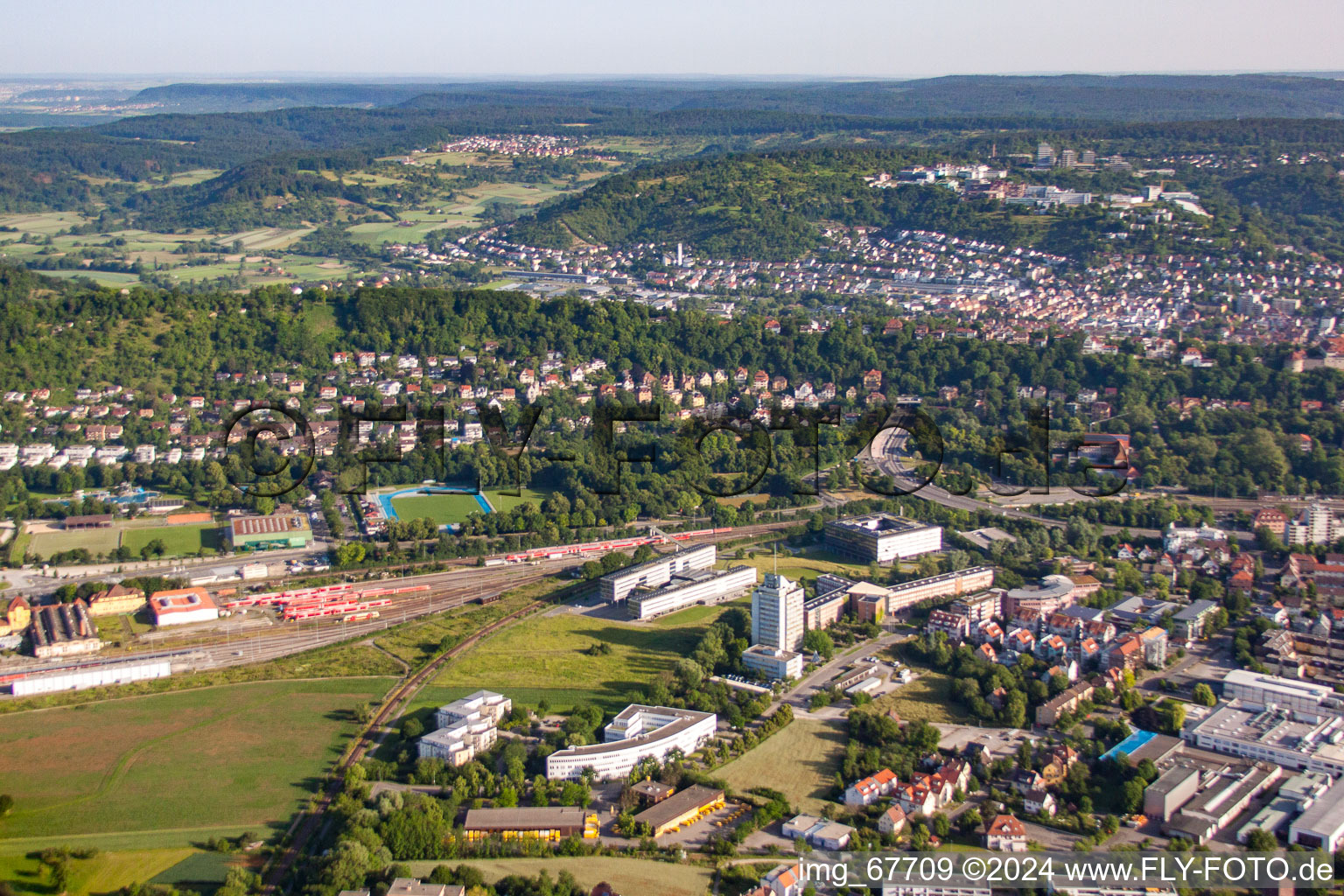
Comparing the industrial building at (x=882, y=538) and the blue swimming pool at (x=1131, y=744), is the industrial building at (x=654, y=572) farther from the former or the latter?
the blue swimming pool at (x=1131, y=744)

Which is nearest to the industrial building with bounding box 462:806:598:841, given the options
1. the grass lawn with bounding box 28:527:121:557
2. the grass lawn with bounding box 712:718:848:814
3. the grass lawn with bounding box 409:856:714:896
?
the grass lawn with bounding box 409:856:714:896

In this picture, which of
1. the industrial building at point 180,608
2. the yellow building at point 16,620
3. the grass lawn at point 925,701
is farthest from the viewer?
the industrial building at point 180,608

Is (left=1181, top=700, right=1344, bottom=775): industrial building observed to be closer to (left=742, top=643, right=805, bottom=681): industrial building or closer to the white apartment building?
(left=742, top=643, right=805, bottom=681): industrial building

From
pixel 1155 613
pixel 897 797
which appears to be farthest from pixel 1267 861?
pixel 1155 613

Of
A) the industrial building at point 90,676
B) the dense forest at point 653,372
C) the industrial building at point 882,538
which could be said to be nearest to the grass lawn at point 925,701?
the industrial building at point 882,538

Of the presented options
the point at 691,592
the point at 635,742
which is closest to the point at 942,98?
the point at 691,592

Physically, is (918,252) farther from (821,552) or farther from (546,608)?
(546,608)
